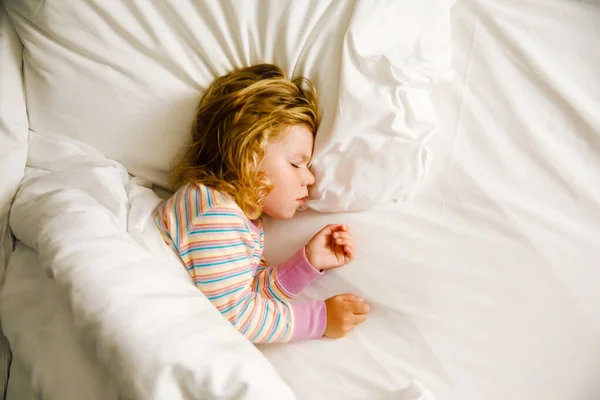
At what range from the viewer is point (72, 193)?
2.71ft

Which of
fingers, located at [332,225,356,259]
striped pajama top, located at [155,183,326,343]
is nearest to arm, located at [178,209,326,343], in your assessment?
striped pajama top, located at [155,183,326,343]

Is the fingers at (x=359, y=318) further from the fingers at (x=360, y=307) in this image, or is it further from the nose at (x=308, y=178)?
the nose at (x=308, y=178)

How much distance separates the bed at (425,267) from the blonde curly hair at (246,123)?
12 cm

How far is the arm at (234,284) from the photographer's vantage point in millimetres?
839

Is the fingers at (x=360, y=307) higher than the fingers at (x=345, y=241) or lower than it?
lower

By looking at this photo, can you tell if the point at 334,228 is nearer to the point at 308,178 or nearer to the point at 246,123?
the point at 308,178

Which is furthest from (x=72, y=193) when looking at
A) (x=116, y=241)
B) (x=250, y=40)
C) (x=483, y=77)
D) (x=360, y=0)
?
(x=483, y=77)

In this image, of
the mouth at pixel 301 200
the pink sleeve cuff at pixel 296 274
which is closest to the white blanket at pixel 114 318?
the pink sleeve cuff at pixel 296 274

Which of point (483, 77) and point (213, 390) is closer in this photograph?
point (213, 390)

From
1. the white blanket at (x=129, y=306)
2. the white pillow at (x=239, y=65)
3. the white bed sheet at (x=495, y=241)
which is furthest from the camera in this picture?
the white pillow at (x=239, y=65)

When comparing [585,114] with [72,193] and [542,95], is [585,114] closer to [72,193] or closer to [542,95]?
[542,95]

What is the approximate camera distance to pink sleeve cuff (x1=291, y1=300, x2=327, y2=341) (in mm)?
840

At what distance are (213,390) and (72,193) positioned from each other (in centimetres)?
41

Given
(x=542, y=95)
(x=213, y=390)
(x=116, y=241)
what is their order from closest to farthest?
1. (x=213, y=390)
2. (x=116, y=241)
3. (x=542, y=95)
